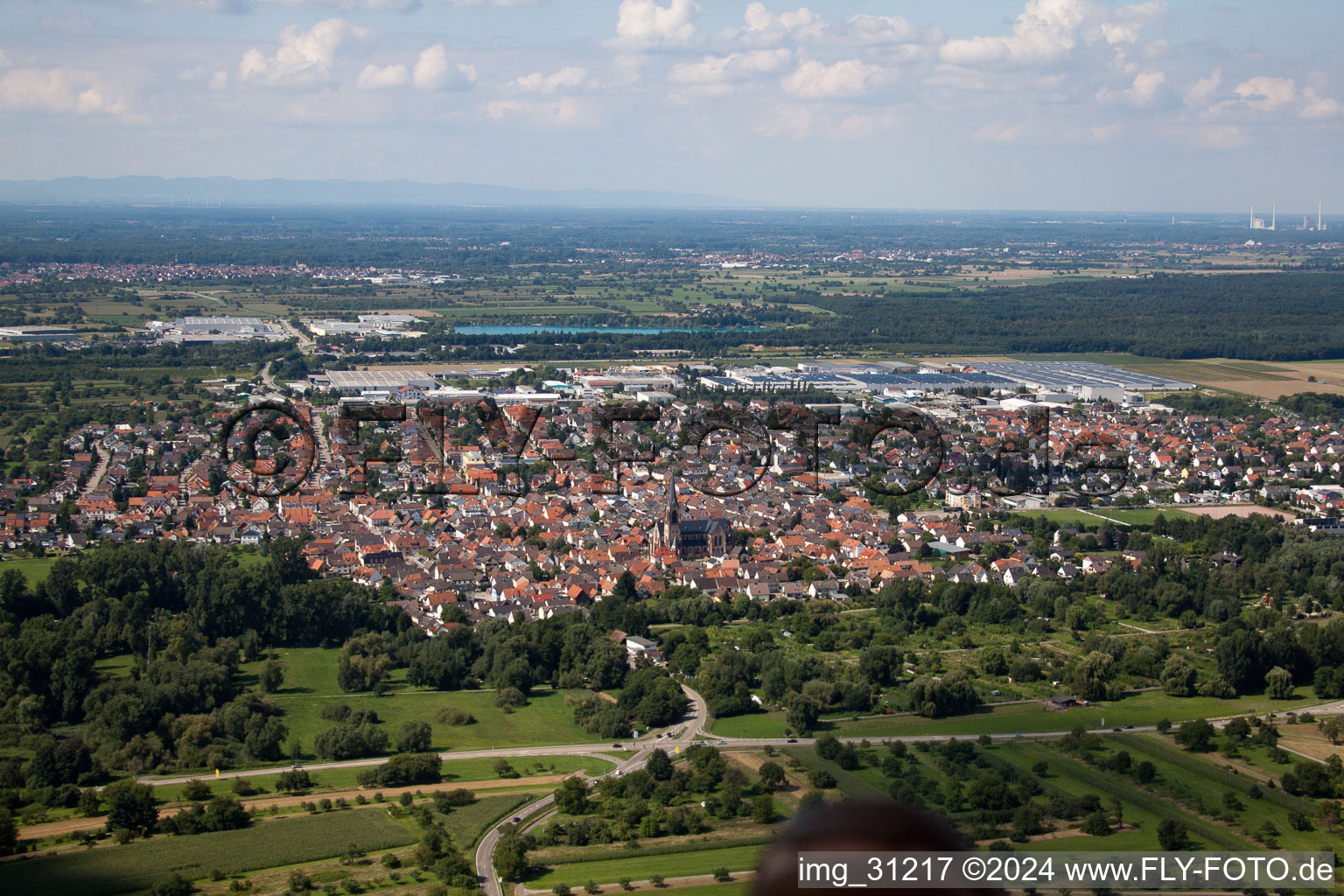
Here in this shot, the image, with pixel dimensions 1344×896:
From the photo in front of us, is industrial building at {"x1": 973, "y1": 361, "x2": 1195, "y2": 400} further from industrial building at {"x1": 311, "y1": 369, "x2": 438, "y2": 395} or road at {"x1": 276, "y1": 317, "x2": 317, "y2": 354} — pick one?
road at {"x1": 276, "y1": 317, "x2": 317, "y2": 354}

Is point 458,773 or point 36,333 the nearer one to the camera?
point 458,773

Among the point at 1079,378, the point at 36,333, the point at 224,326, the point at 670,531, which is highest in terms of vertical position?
the point at 224,326

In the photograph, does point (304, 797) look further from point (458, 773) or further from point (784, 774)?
point (784, 774)

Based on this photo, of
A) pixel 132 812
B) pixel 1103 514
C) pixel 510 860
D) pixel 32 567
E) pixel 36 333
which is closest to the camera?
pixel 510 860

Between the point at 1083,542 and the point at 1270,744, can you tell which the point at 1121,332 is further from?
the point at 1270,744

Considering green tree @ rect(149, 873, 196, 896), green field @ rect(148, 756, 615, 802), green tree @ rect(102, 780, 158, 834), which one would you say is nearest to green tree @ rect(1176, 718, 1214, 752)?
green field @ rect(148, 756, 615, 802)

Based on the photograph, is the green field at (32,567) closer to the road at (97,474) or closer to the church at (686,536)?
the road at (97,474)

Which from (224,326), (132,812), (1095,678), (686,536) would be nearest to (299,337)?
(224,326)

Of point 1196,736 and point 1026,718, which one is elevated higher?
point 1196,736
